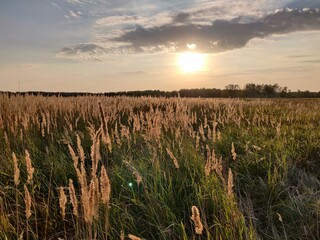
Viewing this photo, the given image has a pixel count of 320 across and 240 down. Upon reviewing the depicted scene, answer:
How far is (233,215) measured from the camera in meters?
2.50

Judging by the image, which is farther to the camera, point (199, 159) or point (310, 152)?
point (310, 152)

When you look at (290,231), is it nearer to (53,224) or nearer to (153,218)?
(153,218)

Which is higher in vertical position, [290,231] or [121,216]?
[121,216]

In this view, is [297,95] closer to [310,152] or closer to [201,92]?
[201,92]

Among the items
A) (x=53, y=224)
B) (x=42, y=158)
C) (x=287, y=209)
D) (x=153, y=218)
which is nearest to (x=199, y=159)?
(x=287, y=209)

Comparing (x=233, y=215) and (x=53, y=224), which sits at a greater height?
(x=233, y=215)

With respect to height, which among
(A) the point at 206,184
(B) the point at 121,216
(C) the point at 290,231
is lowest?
(C) the point at 290,231

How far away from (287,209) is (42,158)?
133 inches

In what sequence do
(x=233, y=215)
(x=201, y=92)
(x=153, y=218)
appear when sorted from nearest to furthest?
(x=233, y=215) < (x=153, y=218) < (x=201, y=92)

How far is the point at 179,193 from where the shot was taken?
10.7 ft

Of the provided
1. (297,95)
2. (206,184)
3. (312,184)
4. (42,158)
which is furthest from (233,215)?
(297,95)

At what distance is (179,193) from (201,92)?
62.5 meters

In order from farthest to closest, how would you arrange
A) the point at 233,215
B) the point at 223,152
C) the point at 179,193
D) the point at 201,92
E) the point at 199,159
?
the point at 201,92
the point at 223,152
the point at 199,159
the point at 179,193
the point at 233,215

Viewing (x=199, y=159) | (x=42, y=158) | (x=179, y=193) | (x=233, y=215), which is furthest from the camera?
(x=42, y=158)
